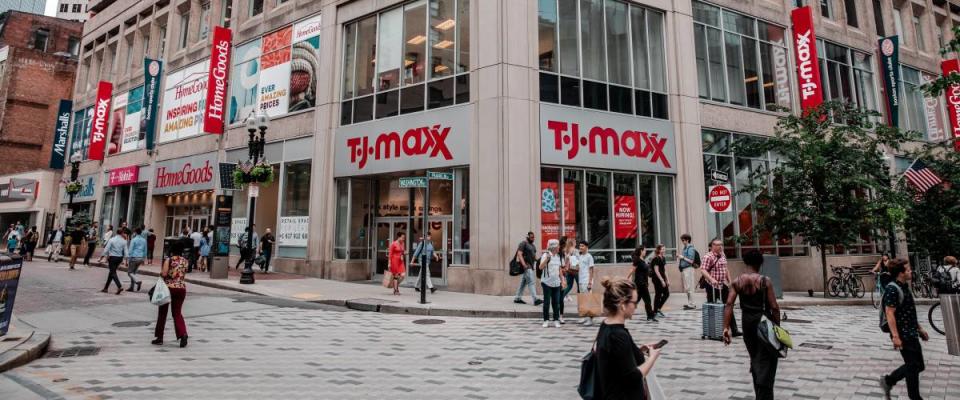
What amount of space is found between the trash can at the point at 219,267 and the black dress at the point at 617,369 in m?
17.8

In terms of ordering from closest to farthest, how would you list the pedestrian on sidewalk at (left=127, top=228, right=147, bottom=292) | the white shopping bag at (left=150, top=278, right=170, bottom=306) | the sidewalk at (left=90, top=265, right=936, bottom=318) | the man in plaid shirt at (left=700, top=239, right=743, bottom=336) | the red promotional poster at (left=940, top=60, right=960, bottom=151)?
1. the white shopping bag at (left=150, top=278, right=170, bottom=306)
2. the man in plaid shirt at (left=700, top=239, right=743, bottom=336)
3. the sidewalk at (left=90, top=265, right=936, bottom=318)
4. the pedestrian on sidewalk at (left=127, top=228, right=147, bottom=292)
5. the red promotional poster at (left=940, top=60, right=960, bottom=151)

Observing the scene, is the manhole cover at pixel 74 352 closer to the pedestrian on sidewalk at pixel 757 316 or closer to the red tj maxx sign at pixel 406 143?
the pedestrian on sidewalk at pixel 757 316

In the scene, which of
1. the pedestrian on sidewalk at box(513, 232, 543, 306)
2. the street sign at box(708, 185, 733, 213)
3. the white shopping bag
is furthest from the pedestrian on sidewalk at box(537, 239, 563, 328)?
the white shopping bag

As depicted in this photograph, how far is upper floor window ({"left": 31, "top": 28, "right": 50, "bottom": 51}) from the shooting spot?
4775 centimetres

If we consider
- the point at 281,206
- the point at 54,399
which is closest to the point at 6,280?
the point at 54,399

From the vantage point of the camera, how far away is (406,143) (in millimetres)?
17422

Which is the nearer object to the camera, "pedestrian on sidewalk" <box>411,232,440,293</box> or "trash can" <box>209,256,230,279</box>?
"pedestrian on sidewalk" <box>411,232,440,293</box>

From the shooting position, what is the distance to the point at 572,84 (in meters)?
16.8

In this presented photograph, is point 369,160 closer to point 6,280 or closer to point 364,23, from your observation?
point 364,23

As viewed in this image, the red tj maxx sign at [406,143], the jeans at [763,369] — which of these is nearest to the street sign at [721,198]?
the red tj maxx sign at [406,143]

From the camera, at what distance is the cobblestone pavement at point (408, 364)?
559 centimetres

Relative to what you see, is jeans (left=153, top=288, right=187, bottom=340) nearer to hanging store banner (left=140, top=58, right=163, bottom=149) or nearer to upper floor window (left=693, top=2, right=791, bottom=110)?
upper floor window (left=693, top=2, right=791, bottom=110)

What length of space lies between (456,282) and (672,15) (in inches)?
521

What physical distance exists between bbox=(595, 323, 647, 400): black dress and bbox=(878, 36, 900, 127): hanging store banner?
98.2 feet
